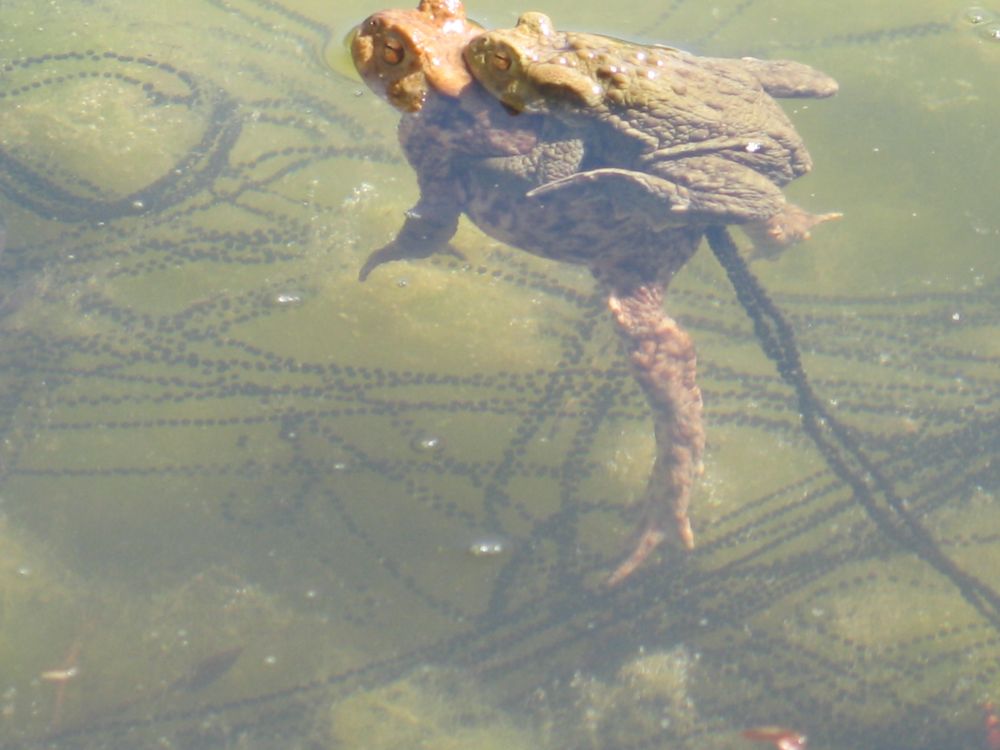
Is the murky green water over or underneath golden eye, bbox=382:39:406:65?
underneath

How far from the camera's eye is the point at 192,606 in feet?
9.96

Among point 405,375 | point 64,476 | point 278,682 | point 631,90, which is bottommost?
point 278,682

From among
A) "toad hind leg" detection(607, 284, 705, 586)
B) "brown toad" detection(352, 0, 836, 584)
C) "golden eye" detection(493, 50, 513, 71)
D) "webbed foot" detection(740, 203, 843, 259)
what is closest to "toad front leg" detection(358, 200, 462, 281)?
Result: "brown toad" detection(352, 0, 836, 584)

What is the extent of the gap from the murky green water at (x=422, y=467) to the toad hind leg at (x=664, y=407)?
13 centimetres

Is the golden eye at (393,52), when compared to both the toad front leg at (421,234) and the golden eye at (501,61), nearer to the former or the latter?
the golden eye at (501,61)

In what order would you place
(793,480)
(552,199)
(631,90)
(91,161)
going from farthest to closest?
(91,161) → (793,480) → (552,199) → (631,90)

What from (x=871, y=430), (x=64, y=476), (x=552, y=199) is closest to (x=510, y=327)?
(x=552, y=199)

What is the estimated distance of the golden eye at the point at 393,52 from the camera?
2607mm

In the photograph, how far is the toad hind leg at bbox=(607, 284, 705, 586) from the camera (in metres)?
3.03

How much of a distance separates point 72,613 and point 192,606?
43cm

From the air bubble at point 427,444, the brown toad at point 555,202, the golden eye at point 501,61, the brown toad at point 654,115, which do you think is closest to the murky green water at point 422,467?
the air bubble at point 427,444

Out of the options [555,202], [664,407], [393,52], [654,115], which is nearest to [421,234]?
[555,202]

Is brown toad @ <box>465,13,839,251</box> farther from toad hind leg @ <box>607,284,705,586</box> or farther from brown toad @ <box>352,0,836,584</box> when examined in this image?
toad hind leg @ <box>607,284,705,586</box>

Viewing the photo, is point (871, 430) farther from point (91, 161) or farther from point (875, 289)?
point (91, 161)
